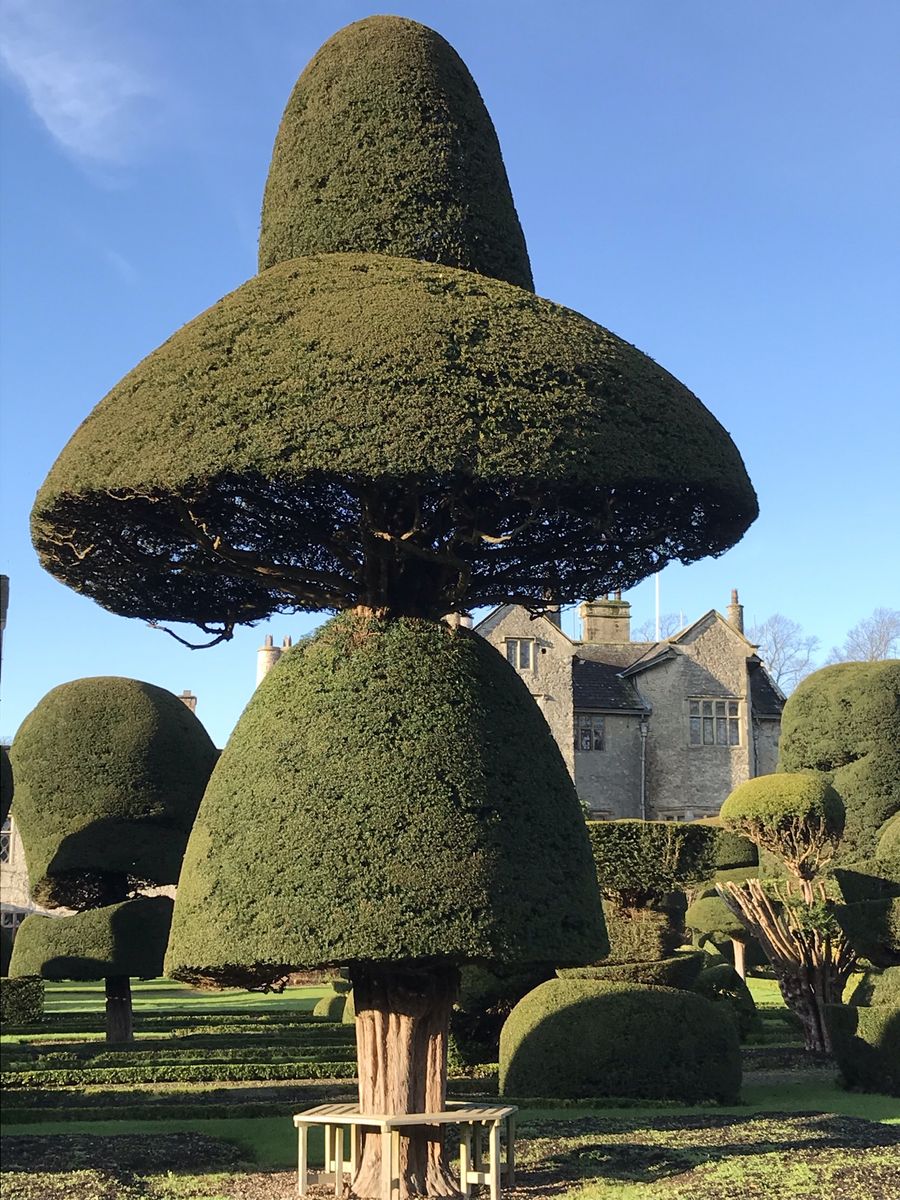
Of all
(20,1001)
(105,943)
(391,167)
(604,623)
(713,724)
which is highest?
(604,623)

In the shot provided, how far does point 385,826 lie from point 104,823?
1419 centimetres

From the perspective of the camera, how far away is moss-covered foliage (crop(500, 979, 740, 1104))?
15.9 m

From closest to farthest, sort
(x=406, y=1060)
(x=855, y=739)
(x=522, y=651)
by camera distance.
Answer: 1. (x=406, y=1060)
2. (x=855, y=739)
3. (x=522, y=651)

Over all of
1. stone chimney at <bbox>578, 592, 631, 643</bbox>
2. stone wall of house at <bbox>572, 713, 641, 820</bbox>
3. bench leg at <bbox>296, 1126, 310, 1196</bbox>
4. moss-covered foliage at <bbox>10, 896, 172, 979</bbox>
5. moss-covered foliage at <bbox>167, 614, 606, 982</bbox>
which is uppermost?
stone chimney at <bbox>578, 592, 631, 643</bbox>

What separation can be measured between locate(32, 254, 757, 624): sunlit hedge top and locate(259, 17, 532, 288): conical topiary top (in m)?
0.70

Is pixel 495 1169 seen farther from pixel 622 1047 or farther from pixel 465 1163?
pixel 622 1047

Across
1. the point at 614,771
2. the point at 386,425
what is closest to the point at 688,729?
the point at 614,771

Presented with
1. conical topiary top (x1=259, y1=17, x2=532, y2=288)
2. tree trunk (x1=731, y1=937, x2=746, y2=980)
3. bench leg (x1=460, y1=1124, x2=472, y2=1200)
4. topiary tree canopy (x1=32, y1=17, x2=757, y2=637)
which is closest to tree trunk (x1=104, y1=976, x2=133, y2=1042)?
topiary tree canopy (x1=32, y1=17, x2=757, y2=637)

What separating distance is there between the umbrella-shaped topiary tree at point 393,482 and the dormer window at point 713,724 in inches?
1255

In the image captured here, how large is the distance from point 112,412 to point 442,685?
3461mm

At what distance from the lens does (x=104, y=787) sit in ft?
74.7

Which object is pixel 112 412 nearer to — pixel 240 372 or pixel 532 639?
pixel 240 372

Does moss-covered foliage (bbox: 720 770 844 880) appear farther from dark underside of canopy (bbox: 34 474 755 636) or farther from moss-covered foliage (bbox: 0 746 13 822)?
moss-covered foliage (bbox: 0 746 13 822)

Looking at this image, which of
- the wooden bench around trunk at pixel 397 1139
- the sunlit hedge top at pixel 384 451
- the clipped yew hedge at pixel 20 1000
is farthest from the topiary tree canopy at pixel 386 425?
the clipped yew hedge at pixel 20 1000
